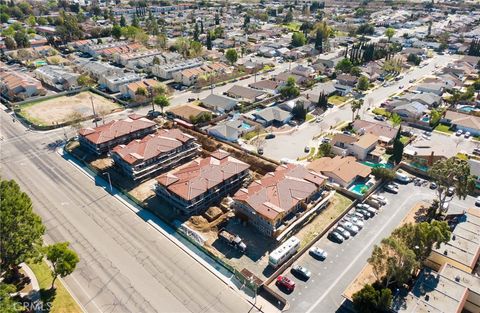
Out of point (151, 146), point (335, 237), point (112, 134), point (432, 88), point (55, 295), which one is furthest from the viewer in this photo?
point (432, 88)

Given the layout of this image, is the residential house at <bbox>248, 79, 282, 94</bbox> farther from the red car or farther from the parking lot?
the red car

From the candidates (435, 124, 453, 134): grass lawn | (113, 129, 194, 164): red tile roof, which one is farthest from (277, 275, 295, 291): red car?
(435, 124, 453, 134): grass lawn

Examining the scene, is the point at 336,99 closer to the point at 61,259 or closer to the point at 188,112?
the point at 188,112

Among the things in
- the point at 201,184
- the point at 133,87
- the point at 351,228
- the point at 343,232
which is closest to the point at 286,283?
the point at 343,232

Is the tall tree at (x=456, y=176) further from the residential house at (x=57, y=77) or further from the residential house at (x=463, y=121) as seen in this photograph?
the residential house at (x=57, y=77)

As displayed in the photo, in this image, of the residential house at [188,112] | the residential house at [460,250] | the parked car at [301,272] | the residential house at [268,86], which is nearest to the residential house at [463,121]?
the residential house at [460,250]

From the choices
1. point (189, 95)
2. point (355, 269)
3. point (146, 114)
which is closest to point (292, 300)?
point (355, 269)
